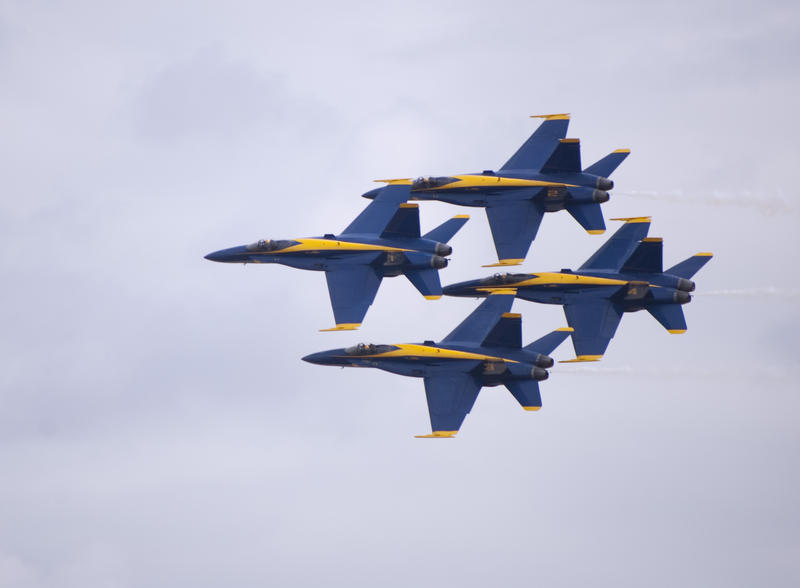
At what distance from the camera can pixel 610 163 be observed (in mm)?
132375

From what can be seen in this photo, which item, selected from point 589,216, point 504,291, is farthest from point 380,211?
point 589,216

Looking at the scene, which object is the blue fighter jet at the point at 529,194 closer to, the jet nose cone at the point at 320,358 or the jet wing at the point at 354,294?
the jet wing at the point at 354,294

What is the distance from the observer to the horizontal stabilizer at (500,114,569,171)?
437ft

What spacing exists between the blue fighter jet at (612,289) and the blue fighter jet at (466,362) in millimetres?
3312

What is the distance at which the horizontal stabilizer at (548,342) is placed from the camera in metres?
125

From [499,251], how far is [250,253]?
1555 cm

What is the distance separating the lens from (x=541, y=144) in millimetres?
133500

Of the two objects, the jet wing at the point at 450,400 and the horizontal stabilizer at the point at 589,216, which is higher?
the horizontal stabilizer at the point at 589,216

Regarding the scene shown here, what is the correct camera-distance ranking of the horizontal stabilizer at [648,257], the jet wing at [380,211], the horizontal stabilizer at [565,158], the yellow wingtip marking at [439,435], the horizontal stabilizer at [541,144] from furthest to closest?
the horizontal stabilizer at [541,144], the horizontal stabilizer at [565,158], the jet wing at [380,211], the horizontal stabilizer at [648,257], the yellow wingtip marking at [439,435]

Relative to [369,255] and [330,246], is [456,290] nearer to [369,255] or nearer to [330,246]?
[369,255]

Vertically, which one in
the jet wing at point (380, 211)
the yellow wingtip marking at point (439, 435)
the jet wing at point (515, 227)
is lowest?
the yellow wingtip marking at point (439, 435)

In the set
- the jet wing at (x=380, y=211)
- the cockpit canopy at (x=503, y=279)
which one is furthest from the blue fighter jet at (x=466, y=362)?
the jet wing at (x=380, y=211)

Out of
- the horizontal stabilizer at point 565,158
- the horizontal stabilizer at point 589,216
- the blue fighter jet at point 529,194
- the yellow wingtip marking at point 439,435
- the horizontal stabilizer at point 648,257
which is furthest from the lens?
the horizontal stabilizer at point 565,158

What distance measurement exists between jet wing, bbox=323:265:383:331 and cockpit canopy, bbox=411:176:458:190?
7.42m
